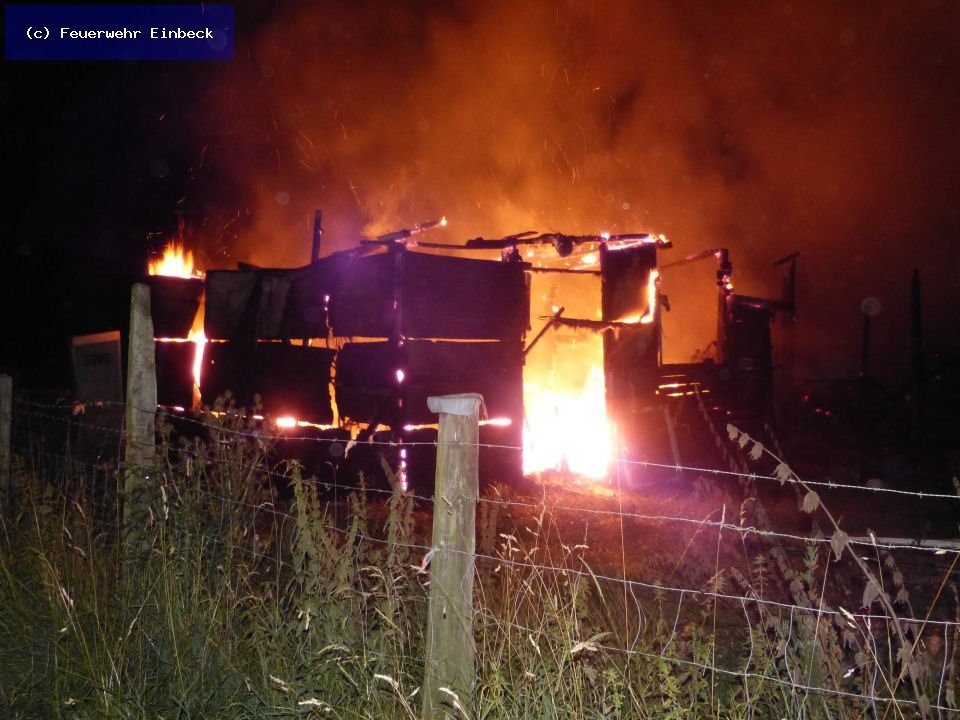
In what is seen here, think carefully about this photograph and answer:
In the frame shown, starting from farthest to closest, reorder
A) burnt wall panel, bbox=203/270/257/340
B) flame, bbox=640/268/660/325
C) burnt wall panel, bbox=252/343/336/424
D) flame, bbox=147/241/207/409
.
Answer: flame, bbox=147/241/207/409
flame, bbox=640/268/660/325
burnt wall panel, bbox=203/270/257/340
burnt wall panel, bbox=252/343/336/424

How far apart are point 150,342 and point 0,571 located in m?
1.70

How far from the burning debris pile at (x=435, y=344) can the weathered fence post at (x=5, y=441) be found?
3.62m

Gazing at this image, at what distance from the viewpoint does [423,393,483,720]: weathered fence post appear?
275cm

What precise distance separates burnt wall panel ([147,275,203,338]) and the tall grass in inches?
312

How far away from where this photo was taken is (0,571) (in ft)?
14.5

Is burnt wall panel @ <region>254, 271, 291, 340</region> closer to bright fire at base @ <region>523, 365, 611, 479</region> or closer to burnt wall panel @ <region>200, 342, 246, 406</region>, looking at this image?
burnt wall panel @ <region>200, 342, 246, 406</region>

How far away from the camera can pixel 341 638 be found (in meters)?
3.14

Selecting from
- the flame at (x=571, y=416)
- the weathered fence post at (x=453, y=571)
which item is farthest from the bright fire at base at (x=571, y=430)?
the weathered fence post at (x=453, y=571)

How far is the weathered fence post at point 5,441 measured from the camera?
17.8 ft

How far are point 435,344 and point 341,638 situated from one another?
6975 millimetres

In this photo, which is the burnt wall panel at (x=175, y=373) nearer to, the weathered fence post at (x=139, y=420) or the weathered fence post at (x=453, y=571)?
the weathered fence post at (x=139, y=420)

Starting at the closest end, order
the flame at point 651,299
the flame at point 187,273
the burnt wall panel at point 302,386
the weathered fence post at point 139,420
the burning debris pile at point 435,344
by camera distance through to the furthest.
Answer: the weathered fence post at point 139,420
the burning debris pile at point 435,344
the burnt wall panel at point 302,386
the flame at point 651,299
the flame at point 187,273

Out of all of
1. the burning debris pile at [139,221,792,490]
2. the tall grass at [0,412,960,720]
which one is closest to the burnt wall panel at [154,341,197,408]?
the burning debris pile at [139,221,792,490]

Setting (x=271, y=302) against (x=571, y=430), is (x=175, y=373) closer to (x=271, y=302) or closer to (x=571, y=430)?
(x=271, y=302)
